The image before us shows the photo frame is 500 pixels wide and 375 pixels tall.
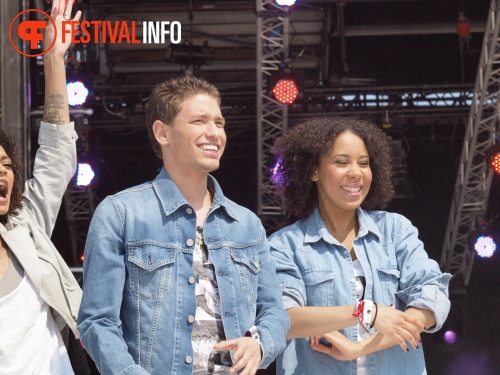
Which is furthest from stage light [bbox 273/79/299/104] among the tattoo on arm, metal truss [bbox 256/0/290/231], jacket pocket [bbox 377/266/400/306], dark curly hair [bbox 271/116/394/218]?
jacket pocket [bbox 377/266/400/306]

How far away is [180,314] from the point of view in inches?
91.7

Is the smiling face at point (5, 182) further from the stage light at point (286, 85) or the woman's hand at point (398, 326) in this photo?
the stage light at point (286, 85)

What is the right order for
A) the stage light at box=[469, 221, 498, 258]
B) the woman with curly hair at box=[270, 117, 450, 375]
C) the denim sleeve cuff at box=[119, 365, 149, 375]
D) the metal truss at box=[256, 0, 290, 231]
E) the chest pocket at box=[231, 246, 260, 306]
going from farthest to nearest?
the stage light at box=[469, 221, 498, 258], the metal truss at box=[256, 0, 290, 231], the woman with curly hair at box=[270, 117, 450, 375], the chest pocket at box=[231, 246, 260, 306], the denim sleeve cuff at box=[119, 365, 149, 375]

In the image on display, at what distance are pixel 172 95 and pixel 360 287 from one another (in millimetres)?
936

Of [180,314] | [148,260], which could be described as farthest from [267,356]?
[148,260]

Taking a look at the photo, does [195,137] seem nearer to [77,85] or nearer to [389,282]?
[389,282]

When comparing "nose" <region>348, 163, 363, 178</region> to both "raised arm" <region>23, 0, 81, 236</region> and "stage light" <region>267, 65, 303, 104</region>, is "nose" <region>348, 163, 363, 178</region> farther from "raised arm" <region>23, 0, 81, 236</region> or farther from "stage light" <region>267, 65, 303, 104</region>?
"stage light" <region>267, 65, 303, 104</region>

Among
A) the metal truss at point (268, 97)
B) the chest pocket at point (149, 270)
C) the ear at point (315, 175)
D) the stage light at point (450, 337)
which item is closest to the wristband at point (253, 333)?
the chest pocket at point (149, 270)

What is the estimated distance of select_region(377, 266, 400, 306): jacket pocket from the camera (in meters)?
2.87

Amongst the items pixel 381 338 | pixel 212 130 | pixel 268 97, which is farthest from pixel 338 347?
pixel 268 97

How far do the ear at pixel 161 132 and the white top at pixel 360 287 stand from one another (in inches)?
32.6

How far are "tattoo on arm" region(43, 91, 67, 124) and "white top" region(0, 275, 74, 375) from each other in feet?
Result: 2.06

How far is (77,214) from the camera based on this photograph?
30.6 feet

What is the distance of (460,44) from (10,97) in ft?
17.8
